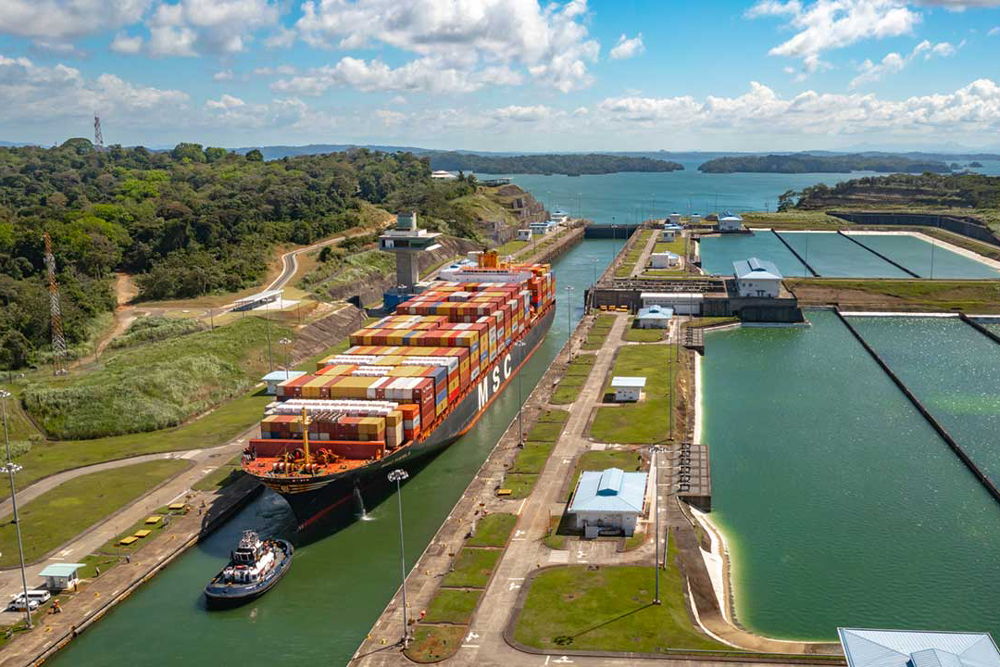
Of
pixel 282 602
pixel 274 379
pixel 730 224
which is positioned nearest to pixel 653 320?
pixel 274 379

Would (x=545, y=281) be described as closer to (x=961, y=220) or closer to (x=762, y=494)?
(x=762, y=494)

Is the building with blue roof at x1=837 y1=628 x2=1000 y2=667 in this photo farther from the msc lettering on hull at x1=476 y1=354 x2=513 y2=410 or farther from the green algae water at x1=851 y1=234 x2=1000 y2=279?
the green algae water at x1=851 y1=234 x2=1000 y2=279

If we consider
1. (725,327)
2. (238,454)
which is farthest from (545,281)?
(238,454)

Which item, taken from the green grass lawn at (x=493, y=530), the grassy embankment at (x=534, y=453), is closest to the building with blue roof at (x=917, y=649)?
the green grass lawn at (x=493, y=530)

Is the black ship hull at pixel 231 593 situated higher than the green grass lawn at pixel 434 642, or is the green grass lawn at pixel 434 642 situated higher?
the green grass lawn at pixel 434 642

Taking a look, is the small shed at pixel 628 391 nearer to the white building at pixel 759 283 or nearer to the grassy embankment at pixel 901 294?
the white building at pixel 759 283

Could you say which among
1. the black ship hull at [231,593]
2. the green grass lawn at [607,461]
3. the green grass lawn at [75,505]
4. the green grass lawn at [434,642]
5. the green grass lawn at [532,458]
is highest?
the green grass lawn at [607,461]
